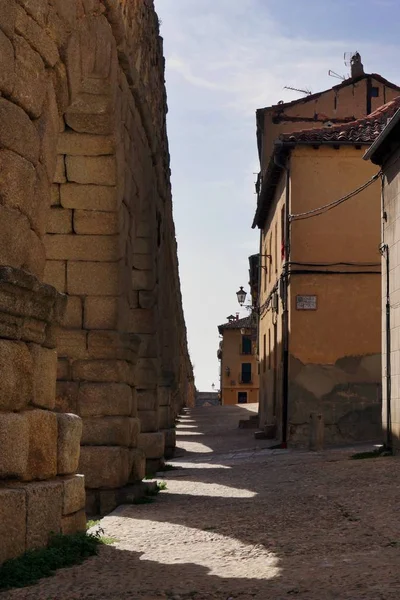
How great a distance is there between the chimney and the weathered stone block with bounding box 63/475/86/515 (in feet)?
78.4

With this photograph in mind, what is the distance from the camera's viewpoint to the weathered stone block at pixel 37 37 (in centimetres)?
500

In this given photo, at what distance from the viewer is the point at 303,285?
59.8ft

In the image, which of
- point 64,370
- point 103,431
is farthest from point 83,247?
point 103,431

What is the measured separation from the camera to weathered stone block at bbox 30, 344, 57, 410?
16.0 ft

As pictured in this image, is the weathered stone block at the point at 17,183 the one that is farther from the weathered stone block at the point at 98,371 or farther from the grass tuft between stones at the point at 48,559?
the weathered stone block at the point at 98,371

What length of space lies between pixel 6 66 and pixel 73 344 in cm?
392

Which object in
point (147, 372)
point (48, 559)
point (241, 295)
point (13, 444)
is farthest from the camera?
point (241, 295)

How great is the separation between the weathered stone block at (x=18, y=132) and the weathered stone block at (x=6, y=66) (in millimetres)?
73

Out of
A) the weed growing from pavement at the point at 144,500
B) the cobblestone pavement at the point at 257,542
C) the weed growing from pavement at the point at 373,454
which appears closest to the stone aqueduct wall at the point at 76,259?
the weed growing from pavement at the point at 144,500

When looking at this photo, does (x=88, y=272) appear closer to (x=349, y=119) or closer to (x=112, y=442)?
(x=112, y=442)

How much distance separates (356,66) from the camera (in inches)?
1110

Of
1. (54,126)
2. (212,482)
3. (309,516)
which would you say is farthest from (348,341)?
(54,126)

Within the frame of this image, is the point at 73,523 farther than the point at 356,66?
No

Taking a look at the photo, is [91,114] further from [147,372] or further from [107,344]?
[147,372]
